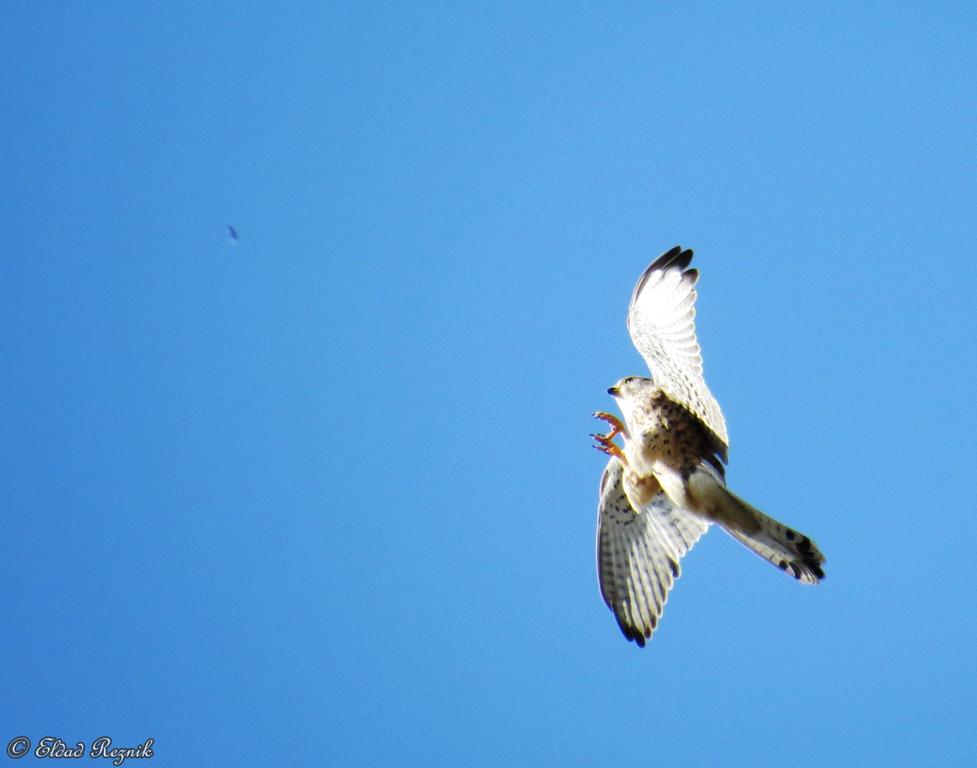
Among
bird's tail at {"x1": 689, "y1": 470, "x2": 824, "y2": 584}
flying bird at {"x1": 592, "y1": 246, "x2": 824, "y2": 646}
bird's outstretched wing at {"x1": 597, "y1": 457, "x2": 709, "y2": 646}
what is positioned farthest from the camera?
bird's outstretched wing at {"x1": 597, "y1": 457, "x2": 709, "y2": 646}

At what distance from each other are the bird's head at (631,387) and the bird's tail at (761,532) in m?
0.45

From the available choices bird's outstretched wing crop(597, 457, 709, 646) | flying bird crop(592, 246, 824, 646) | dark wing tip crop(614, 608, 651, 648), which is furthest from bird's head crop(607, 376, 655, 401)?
dark wing tip crop(614, 608, 651, 648)

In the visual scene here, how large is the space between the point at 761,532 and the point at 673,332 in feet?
3.41

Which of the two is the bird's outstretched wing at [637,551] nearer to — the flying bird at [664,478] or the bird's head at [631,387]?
the flying bird at [664,478]

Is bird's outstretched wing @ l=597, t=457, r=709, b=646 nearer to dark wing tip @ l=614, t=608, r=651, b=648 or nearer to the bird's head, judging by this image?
dark wing tip @ l=614, t=608, r=651, b=648

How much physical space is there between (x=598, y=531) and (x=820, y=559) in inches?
47.5

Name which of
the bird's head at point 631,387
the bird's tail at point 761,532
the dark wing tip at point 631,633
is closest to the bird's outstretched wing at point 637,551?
the dark wing tip at point 631,633

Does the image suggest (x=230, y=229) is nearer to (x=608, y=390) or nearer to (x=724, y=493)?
(x=608, y=390)

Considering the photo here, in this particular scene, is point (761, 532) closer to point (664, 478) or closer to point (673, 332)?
point (664, 478)

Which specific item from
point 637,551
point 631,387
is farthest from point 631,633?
point 631,387

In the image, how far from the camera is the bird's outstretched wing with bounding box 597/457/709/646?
5.22m

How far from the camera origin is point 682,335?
5051mm

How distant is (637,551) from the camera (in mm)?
5324

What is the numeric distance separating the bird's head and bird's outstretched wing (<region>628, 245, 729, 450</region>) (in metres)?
0.05
